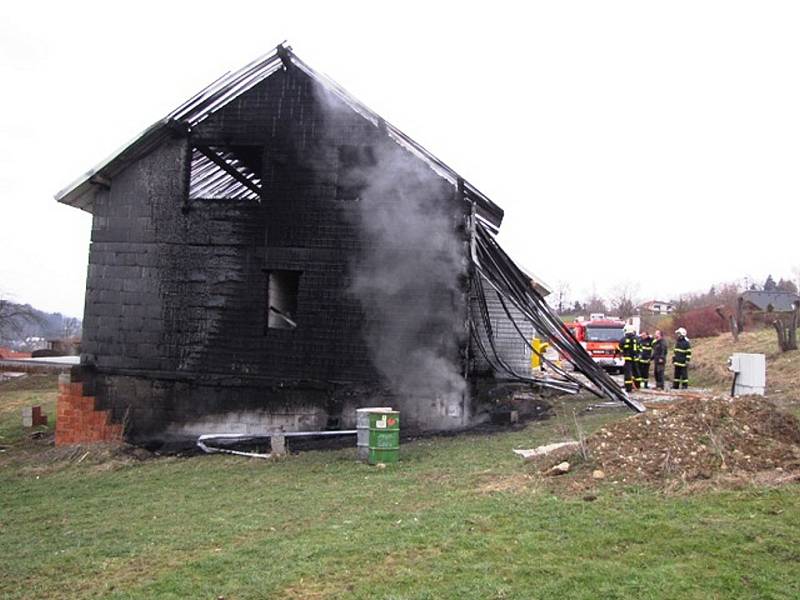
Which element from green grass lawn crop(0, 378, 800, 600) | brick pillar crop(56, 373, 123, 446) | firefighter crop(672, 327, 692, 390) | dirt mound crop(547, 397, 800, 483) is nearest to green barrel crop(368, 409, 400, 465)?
green grass lawn crop(0, 378, 800, 600)

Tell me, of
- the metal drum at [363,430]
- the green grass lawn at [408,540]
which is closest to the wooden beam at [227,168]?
the metal drum at [363,430]

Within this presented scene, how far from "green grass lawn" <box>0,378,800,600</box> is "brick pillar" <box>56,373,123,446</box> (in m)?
4.05

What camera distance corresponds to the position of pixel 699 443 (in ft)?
24.8

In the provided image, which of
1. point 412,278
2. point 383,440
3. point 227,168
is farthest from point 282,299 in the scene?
point 383,440

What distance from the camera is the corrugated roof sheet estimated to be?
13.1 metres

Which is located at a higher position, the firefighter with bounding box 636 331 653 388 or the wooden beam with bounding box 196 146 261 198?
the wooden beam with bounding box 196 146 261 198

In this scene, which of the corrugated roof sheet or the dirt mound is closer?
the dirt mound

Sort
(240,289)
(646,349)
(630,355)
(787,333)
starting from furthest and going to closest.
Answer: (787,333) < (646,349) < (630,355) < (240,289)

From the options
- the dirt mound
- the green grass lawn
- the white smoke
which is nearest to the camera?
the green grass lawn

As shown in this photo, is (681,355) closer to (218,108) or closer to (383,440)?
(383,440)

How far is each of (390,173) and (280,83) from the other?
9.13 ft

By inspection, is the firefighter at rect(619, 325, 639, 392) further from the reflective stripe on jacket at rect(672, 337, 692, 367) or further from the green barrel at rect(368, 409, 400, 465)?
the green barrel at rect(368, 409, 400, 465)

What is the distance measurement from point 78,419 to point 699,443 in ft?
36.4

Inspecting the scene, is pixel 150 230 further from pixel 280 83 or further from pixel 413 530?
pixel 413 530
